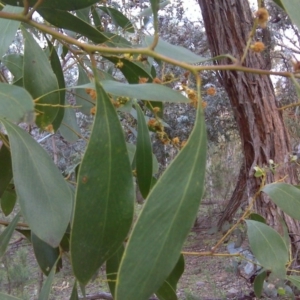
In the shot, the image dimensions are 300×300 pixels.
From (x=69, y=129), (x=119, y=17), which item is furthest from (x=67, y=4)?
(x=119, y=17)

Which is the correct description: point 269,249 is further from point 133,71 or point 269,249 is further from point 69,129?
point 69,129

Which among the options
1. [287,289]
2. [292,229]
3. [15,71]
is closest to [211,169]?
[292,229]

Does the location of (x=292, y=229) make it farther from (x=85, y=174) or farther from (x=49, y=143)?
(x=49, y=143)

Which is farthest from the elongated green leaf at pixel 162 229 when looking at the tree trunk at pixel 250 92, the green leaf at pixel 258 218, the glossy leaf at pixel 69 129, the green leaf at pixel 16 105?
the tree trunk at pixel 250 92

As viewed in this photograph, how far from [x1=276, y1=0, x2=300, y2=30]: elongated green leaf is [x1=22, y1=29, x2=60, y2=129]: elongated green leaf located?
398 millimetres

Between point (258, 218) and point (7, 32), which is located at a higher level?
point (7, 32)

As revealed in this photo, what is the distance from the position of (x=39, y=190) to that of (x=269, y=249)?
456mm

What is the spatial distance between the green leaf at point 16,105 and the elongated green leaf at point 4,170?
31 centimetres

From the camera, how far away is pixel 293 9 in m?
0.41

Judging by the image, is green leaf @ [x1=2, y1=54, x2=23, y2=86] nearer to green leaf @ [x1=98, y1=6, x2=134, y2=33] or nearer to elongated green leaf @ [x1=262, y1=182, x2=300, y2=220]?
green leaf @ [x1=98, y1=6, x2=134, y2=33]

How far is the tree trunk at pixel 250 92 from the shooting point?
2.03m

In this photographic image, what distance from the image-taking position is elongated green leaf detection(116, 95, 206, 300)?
358mm

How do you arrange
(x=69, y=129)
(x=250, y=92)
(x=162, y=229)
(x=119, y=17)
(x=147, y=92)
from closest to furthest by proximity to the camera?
(x=162, y=229)
(x=147, y=92)
(x=69, y=129)
(x=119, y=17)
(x=250, y=92)

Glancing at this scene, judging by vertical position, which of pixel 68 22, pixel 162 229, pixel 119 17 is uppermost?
pixel 119 17
